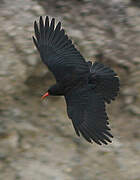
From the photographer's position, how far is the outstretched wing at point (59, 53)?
23.8 feet

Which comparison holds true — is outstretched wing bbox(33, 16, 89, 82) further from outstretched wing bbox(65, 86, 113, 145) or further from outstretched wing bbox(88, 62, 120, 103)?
outstretched wing bbox(65, 86, 113, 145)

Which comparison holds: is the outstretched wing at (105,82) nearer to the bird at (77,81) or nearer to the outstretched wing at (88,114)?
the bird at (77,81)

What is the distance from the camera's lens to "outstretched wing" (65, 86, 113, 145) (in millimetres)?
6445

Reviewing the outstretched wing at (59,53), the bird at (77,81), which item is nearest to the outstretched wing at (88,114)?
the bird at (77,81)

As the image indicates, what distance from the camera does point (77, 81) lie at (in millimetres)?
7086

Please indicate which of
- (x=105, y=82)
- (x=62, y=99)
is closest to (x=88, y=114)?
(x=105, y=82)

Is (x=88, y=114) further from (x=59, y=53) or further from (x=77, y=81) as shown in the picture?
(x=59, y=53)

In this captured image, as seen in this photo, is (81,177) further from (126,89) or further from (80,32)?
(80,32)

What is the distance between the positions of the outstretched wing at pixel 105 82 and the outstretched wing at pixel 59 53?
24 centimetres

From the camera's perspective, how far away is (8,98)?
8.98m

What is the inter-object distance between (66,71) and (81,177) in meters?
1.79

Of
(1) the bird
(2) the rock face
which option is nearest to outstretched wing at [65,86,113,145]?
(1) the bird

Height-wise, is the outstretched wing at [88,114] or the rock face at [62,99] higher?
the outstretched wing at [88,114]

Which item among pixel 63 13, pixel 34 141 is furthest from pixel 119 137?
pixel 63 13
